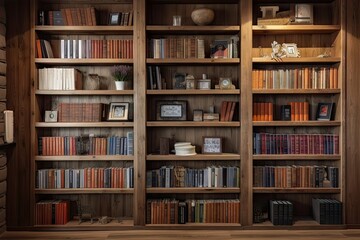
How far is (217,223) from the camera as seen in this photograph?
179 inches

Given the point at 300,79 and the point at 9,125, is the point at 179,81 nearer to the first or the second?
the point at 300,79

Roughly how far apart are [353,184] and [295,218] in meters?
0.73

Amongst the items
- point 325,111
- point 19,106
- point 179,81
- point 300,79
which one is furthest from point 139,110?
point 325,111

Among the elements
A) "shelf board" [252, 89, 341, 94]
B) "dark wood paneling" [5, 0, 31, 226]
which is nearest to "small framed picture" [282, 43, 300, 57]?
"shelf board" [252, 89, 341, 94]

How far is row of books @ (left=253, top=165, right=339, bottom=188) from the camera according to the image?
4559 millimetres

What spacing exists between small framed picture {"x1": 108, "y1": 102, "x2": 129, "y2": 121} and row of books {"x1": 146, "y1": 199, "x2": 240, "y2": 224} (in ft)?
3.17

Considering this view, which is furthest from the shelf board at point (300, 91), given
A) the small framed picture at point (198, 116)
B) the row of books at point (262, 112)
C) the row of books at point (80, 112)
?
the row of books at point (80, 112)

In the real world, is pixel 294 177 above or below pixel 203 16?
below

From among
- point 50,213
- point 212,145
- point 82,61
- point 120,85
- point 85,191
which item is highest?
point 82,61

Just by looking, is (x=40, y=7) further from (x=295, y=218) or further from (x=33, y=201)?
(x=295, y=218)

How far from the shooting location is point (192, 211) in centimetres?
457

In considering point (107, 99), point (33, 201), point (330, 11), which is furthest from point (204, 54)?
point (33, 201)

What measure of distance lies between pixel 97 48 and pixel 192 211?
80.8 inches

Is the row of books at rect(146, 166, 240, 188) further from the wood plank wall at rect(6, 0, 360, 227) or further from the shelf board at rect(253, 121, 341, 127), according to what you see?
the wood plank wall at rect(6, 0, 360, 227)
